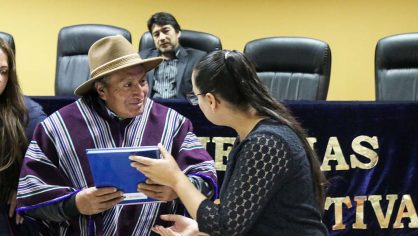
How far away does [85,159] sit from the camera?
1913 mm

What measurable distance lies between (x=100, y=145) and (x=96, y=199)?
237mm

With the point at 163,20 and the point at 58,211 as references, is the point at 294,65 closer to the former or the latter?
the point at 163,20

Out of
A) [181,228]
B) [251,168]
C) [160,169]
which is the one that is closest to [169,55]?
[181,228]

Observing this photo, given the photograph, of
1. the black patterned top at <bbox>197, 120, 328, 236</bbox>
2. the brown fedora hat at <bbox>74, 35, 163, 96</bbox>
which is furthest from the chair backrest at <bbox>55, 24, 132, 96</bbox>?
the black patterned top at <bbox>197, 120, 328, 236</bbox>

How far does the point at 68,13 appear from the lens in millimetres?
5816

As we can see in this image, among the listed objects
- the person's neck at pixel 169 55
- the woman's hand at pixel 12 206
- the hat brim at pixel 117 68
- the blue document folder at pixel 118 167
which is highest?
the hat brim at pixel 117 68

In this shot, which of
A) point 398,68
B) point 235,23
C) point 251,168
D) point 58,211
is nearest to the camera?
point 251,168

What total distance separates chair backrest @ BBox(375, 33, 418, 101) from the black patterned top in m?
2.89

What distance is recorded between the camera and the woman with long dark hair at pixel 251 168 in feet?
4.72

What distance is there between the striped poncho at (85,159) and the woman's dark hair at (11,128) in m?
0.20

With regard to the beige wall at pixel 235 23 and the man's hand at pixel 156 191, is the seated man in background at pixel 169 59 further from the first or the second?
the man's hand at pixel 156 191

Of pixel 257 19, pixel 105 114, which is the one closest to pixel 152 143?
pixel 105 114

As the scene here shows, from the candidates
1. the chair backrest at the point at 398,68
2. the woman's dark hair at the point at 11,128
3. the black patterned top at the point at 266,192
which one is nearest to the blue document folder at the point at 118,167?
the black patterned top at the point at 266,192

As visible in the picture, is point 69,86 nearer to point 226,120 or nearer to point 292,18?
point 292,18
